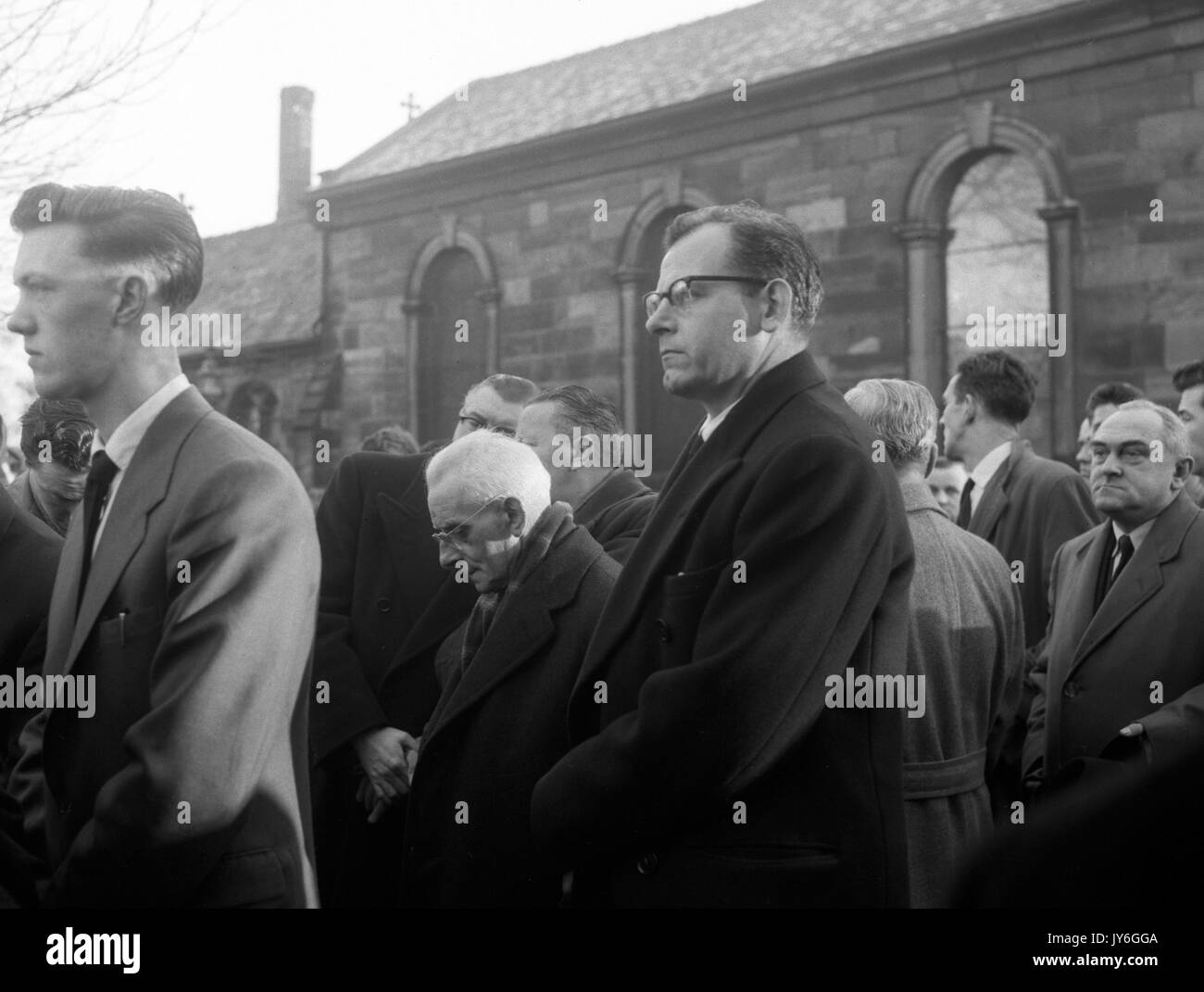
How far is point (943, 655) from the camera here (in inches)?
107

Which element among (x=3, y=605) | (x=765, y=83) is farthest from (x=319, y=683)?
(x=765, y=83)

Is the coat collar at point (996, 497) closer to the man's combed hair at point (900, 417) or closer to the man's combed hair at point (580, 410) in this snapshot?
the man's combed hair at point (900, 417)

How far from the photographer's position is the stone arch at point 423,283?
17.6ft

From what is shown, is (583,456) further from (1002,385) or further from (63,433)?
(1002,385)

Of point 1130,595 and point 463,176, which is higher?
point 463,176

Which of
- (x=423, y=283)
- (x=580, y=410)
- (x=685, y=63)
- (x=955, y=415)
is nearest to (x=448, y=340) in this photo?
(x=423, y=283)

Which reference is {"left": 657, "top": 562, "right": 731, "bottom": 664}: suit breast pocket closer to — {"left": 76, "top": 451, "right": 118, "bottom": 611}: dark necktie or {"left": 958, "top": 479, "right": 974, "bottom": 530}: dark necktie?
{"left": 76, "top": 451, "right": 118, "bottom": 611}: dark necktie

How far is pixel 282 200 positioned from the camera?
134 inches

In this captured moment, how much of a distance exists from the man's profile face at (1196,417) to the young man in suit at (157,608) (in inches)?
104

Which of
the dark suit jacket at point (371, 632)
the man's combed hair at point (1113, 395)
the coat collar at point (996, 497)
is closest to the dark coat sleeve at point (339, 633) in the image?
the dark suit jacket at point (371, 632)

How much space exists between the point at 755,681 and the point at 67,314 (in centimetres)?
129

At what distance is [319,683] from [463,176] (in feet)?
13.5

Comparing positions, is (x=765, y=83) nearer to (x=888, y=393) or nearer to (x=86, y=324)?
(x=888, y=393)

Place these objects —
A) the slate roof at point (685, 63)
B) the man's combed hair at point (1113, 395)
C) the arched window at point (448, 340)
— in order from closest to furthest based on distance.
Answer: the slate roof at point (685, 63) → the man's combed hair at point (1113, 395) → the arched window at point (448, 340)
